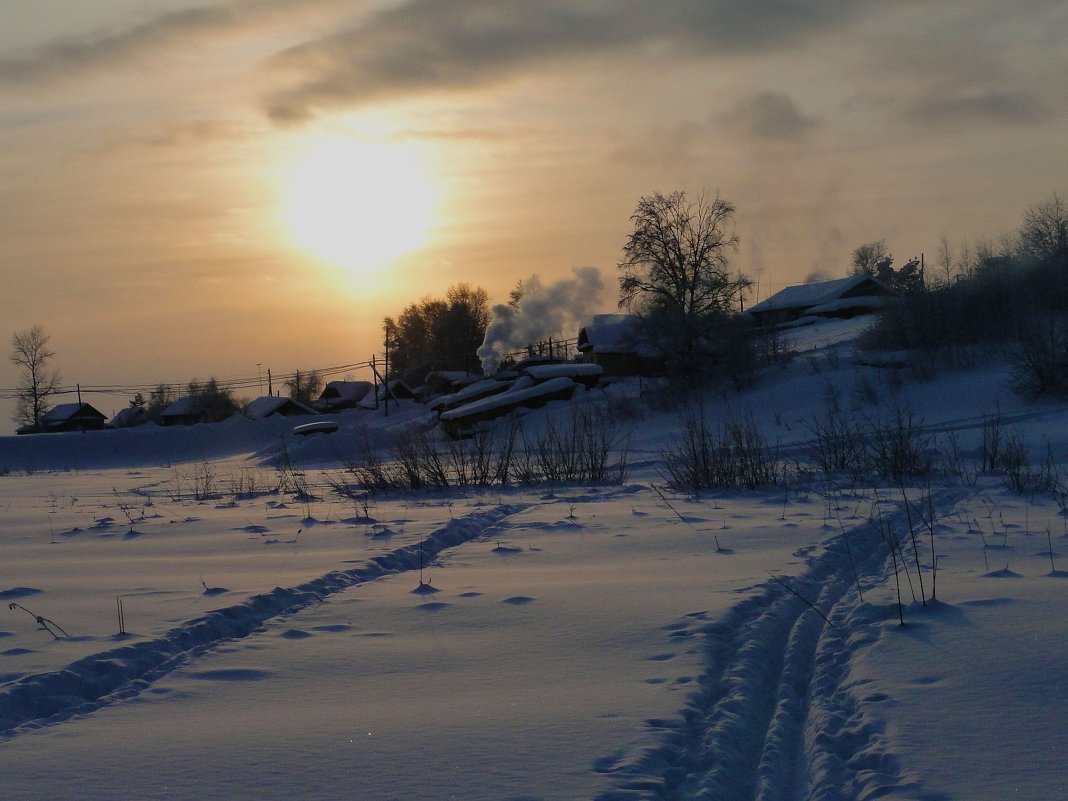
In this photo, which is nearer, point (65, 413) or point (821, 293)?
point (821, 293)

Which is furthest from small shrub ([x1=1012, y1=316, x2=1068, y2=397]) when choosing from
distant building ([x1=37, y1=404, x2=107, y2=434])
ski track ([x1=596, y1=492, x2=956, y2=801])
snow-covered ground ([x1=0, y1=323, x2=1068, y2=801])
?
distant building ([x1=37, y1=404, x2=107, y2=434])

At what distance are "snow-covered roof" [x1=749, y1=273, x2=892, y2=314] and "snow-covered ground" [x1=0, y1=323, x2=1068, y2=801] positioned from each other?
61.7 meters

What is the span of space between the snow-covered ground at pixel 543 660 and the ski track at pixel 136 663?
2 centimetres

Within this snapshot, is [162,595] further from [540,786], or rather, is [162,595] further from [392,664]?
[540,786]

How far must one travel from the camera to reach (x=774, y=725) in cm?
434

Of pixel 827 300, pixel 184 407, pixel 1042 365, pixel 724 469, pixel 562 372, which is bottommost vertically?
pixel 724 469

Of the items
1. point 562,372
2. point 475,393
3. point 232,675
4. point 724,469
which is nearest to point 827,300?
point 562,372

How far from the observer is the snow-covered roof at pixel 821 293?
70562 mm

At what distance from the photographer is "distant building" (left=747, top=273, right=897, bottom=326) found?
6825 cm

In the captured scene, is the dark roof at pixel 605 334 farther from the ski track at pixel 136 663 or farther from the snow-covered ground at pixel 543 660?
the ski track at pixel 136 663

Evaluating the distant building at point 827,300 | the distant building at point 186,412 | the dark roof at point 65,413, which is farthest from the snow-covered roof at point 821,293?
the dark roof at point 65,413

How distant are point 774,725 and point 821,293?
234 feet

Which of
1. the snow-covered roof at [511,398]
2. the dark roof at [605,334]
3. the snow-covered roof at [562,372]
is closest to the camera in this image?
the snow-covered roof at [511,398]

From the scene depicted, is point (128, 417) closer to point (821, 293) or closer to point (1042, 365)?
point (821, 293)
